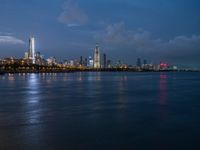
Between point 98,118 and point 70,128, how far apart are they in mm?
3427

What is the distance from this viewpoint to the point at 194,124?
1689cm

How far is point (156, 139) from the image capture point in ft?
43.6

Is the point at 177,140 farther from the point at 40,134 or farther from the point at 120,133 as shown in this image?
the point at 40,134

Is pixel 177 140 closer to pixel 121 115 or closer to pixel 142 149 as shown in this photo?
pixel 142 149

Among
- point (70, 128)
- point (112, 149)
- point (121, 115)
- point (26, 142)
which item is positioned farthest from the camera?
point (121, 115)

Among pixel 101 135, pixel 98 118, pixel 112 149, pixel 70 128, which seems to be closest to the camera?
pixel 112 149

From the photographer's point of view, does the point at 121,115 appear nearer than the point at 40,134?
No

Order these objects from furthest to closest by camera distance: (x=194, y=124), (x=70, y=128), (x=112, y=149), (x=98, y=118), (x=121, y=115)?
(x=121, y=115), (x=98, y=118), (x=194, y=124), (x=70, y=128), (x=112, y=149)

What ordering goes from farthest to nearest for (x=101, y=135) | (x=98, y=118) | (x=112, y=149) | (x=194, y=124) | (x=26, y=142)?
(x=98, y=118) → (x=194, y=124) → (x=101, y=135) → (x=26, y=142) → (x=112, y=149)

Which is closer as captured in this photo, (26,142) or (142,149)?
(142,149)

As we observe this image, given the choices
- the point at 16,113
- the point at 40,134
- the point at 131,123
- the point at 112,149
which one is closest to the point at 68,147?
the point at 112,149

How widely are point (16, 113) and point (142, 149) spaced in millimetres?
11198

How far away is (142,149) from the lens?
38.9ft

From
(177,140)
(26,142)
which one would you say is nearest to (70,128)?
(26,142)
